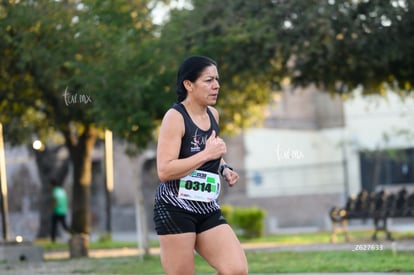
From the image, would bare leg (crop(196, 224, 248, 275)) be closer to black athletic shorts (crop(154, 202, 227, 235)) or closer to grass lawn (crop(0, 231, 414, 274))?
black athletic shorts (crop(154, 202, 227, 235))

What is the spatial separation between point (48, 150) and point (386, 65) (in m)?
16.6

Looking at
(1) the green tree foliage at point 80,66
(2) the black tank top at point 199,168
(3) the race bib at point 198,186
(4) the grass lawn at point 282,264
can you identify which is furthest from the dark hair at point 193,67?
(1) the green tree foliage at point 80,66

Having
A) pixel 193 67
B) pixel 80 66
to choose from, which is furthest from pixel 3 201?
pixel 193 67

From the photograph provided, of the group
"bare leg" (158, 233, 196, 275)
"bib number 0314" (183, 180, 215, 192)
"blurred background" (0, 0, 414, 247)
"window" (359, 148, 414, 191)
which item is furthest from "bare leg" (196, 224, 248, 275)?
"window" (359, 148, 414, 191)

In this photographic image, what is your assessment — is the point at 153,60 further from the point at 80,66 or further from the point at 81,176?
the point at 81,176

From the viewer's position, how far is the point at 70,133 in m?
21.2

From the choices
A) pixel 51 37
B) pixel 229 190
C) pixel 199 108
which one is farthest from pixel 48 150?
pixel 199 108

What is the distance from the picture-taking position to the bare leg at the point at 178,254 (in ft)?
17.7

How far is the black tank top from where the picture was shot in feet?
18.1

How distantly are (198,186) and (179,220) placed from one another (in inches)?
9.4

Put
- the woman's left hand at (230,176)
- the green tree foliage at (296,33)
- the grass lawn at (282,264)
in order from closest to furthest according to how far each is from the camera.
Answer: the woman's left hand at (230,176) < the grass lawn at (282,264) < the green tree foliage at (296,33)

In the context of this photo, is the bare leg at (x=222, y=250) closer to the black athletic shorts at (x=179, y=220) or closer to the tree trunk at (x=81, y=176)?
the black athletic shorts at (x=179, y=220)

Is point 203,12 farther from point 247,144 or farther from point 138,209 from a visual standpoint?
point 247,144

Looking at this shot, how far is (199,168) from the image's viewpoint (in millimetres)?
5520
